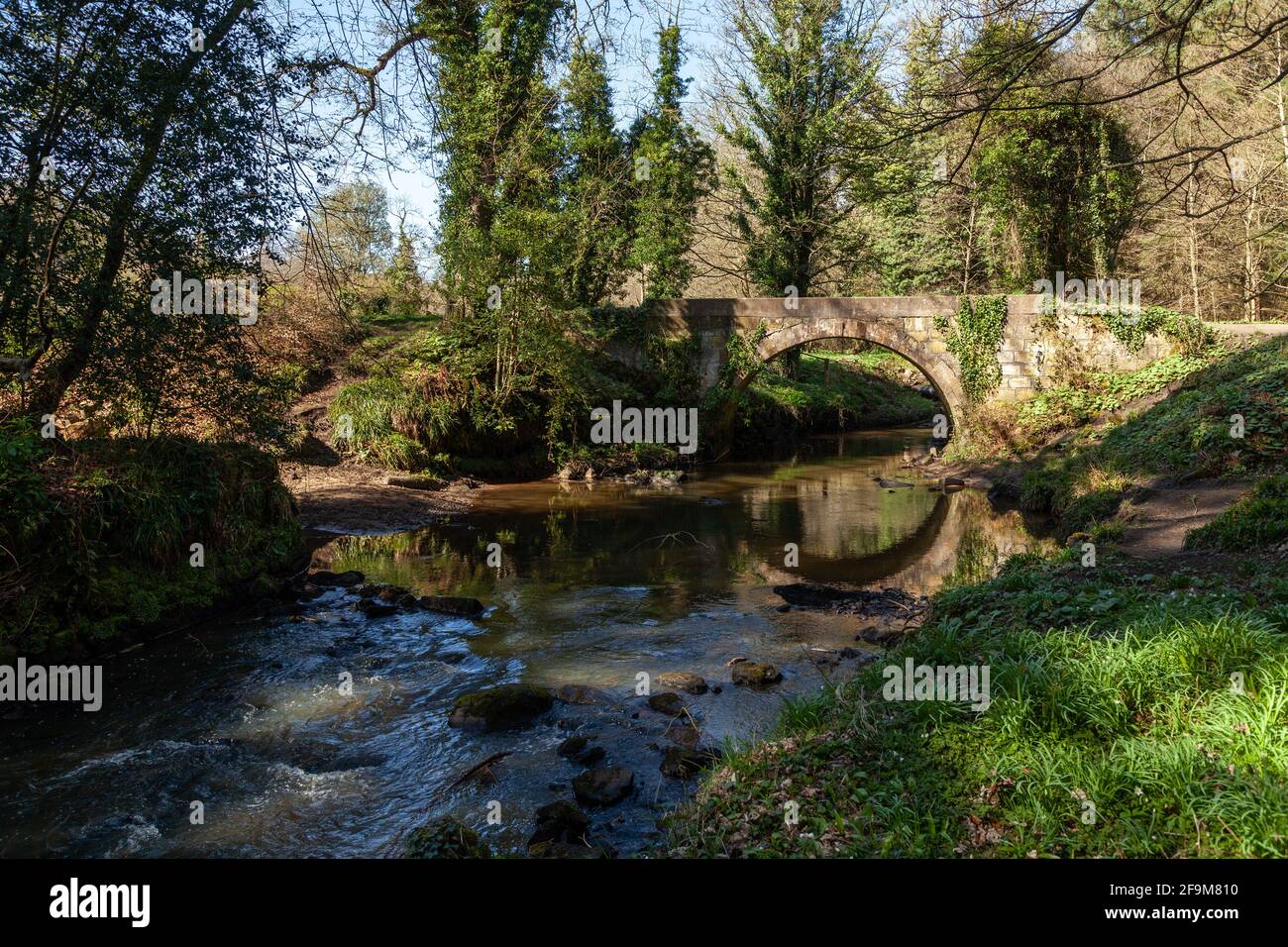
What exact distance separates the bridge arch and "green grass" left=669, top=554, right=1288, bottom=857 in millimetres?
14888

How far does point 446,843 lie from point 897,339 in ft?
60.4

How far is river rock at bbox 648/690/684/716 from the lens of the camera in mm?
6078

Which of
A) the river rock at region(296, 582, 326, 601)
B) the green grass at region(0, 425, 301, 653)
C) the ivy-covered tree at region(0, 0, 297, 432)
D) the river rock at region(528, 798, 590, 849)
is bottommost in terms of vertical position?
the river rock at region(528, 798, 590, 849)

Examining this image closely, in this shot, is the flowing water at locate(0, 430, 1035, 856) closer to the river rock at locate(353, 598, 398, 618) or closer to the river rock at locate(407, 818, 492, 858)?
the river rock at locate(353, 598, 398, 618)

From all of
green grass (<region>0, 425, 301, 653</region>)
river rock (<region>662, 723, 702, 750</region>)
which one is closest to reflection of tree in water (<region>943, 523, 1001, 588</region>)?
river rock (<region>662, 723, 702, 750</region>)

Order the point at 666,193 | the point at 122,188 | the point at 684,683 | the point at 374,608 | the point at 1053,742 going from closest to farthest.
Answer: the point at 1053,742
the point at 684,683
the point at 122,188
the point at 374,608
the point at 666,193

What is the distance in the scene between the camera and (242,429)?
8.94 meters

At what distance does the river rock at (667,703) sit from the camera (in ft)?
19.9

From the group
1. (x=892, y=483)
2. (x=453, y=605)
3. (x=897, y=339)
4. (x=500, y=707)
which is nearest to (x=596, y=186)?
(x=897, y=339)

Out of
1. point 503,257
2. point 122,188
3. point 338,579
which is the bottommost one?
point 338,579

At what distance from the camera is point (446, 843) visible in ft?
12.5

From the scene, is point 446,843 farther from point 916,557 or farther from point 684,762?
point 916,557
